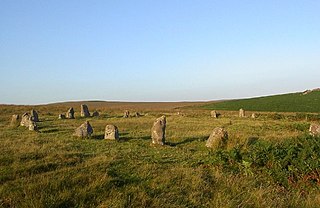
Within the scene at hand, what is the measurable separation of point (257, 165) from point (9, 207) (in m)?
5.66

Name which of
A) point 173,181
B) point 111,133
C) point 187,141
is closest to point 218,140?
point 187,141

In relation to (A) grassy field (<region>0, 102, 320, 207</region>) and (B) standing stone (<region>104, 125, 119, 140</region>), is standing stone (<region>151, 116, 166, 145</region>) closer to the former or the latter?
(B) standing stone (<region>104, 125, 119, 140</region>)

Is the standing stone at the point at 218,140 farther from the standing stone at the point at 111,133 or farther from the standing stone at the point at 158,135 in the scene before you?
the standing stone at the point at 111,133

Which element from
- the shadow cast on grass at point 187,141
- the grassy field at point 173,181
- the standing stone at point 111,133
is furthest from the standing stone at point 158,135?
the grassy field at point 173,181

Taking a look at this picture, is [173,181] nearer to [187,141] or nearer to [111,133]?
[187,141]

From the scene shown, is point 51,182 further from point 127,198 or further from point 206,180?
point 206,180

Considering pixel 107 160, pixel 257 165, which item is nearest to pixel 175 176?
pixel 257 165

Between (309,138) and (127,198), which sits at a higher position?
(309,138)

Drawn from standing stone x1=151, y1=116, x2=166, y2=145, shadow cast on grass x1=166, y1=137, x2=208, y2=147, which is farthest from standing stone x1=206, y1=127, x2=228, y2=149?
standing stone x1=151, y1=116, x2=166, y2=145

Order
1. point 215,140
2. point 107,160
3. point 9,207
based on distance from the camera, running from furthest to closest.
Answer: point 215,140, point 107,160, point 9,207

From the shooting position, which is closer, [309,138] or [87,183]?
[87,183]

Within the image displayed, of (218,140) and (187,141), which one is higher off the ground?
(218,140)

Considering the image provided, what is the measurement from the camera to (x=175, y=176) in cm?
734

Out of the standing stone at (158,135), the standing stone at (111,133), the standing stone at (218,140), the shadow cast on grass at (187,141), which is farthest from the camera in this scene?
the standing stone at (111,133)
